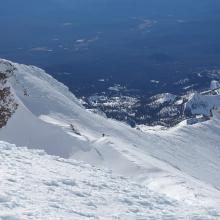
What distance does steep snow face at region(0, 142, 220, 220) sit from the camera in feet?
51.6

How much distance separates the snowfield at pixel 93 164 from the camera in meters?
17.4

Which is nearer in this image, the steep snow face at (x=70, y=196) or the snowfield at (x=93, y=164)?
the steep snow face at (x=70, y=196)

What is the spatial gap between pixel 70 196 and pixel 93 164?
17.9 metres

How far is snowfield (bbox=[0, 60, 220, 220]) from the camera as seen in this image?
1736 centimetres

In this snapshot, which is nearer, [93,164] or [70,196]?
[70,196]

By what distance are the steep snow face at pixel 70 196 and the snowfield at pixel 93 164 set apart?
1.2 inches

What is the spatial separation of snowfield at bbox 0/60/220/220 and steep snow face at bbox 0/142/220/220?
0.03 metres

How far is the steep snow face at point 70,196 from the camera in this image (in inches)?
619

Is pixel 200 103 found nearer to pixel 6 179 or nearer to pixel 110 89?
pixel 110 89

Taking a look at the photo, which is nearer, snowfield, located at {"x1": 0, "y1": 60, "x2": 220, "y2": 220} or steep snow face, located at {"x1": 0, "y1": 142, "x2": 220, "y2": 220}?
steep snow face, located at {"x1": 0, "y1": 142, "x2": 220, "y2": 220}

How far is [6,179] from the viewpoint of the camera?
1780cm

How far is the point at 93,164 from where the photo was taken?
35.9 metres

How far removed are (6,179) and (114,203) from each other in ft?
10.1

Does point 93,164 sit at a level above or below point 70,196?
above
